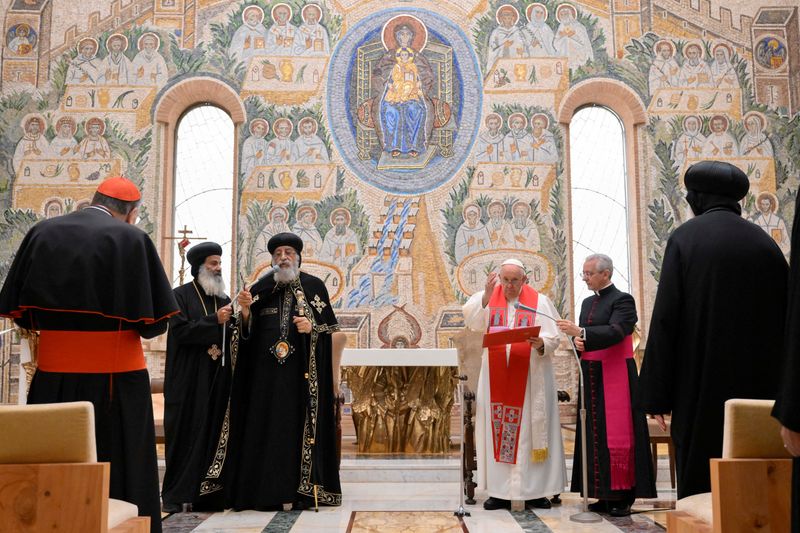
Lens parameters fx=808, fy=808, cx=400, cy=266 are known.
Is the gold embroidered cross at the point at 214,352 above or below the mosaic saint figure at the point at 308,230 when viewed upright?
below

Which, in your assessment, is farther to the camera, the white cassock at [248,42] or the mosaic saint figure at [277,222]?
the white cassock at [248,42]

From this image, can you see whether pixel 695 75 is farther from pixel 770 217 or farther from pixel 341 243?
pixel 341 243

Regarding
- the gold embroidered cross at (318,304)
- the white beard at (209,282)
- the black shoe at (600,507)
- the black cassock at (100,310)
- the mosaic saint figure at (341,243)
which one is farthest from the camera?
the mosaic saint figure at (341,243)

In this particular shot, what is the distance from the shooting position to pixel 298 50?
11.4m

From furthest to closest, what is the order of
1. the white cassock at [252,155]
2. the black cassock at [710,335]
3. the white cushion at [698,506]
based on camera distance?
the white cassock at [252,155] → the black cassock at [710,335] → the white cushion at [698,506]

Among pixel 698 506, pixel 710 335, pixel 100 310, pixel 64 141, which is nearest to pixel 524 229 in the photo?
pixel 64 141

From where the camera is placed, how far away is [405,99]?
11.4 meters

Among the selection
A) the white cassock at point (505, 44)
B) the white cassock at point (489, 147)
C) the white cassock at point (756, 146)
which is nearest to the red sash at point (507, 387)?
the white cassock at point (489, 147)

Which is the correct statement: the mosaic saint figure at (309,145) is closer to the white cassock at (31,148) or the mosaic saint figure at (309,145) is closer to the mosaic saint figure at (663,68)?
the white cassock at (31,148)

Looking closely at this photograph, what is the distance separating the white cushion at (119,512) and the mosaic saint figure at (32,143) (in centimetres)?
894

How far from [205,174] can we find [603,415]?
7655 millimetres

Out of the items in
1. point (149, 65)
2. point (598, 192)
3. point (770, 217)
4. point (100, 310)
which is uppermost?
point (149, 65)

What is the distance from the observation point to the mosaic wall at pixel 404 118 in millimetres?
10984

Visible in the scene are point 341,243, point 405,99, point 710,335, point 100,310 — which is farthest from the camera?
point 405,99
